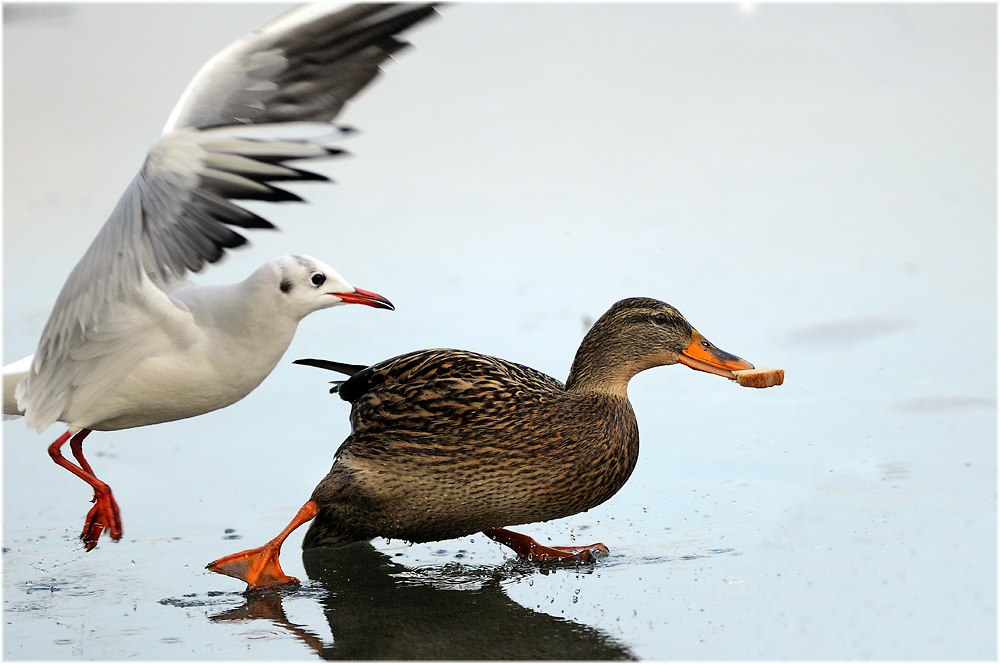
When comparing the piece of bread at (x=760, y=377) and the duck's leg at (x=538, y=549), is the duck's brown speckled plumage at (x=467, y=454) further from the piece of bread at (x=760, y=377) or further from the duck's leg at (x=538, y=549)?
the piece of bread at (x=760, y=377)

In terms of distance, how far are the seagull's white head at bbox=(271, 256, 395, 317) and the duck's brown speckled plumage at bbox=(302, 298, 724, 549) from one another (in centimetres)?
43

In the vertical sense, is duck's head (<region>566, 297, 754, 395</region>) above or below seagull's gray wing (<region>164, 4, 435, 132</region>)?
below

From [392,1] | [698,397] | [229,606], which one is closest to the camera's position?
[229,606]

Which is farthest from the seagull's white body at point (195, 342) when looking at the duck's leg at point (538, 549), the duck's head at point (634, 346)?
the duck's leg at point (538, 549)

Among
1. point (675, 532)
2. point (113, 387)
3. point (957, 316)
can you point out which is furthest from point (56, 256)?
point (957, 316)

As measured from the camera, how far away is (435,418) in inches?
183

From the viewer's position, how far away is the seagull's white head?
454 centimetres

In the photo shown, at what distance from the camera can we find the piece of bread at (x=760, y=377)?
492 centimetres

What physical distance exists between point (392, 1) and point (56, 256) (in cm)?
428

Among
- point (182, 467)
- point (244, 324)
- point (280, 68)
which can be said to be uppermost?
point (280, 68)

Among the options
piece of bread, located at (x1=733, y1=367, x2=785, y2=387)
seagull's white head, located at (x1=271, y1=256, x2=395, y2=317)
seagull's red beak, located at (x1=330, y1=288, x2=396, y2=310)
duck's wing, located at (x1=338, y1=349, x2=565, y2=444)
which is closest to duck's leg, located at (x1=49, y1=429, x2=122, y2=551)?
duck's wing, located at (x1=338, y1=349, x2=565, y2=444)

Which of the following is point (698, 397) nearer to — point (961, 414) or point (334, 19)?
point (961, 414)

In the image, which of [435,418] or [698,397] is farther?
[698,397]

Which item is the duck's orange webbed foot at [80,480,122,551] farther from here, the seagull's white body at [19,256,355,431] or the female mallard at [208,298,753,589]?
the female mallard at [208,298,753,589]
